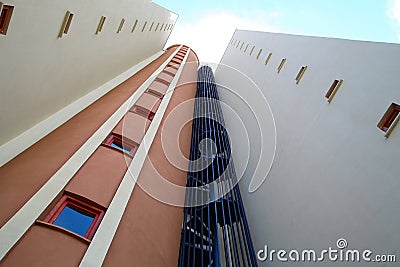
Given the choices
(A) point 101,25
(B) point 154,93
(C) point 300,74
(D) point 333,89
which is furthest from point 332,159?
(B) point 154,93

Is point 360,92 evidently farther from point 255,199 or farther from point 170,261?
point 170,261

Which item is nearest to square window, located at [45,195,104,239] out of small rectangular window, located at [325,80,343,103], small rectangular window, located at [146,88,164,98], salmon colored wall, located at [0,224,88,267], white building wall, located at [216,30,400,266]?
salmon colored wall, located at [0,224,88,267]

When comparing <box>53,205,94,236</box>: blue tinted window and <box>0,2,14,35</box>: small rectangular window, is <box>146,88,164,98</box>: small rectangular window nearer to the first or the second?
<box>0,2,14,35</box>: small rectangular window

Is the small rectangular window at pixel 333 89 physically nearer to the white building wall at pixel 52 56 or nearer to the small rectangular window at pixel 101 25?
the white building wall at pixel 52 56

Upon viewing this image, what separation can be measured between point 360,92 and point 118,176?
4.34 metres

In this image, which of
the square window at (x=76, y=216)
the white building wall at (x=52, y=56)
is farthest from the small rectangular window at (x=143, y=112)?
the square window at (x=76, y=216)

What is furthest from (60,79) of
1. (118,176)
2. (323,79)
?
(323,79)

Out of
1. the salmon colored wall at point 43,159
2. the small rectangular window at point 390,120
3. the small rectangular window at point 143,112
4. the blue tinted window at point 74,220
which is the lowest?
the blue tinted window at point 74,220

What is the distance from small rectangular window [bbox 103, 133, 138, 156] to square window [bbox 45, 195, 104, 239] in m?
1.80

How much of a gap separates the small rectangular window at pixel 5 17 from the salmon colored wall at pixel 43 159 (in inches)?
82.9

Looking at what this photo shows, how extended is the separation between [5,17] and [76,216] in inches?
124

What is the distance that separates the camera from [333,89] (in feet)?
18.1

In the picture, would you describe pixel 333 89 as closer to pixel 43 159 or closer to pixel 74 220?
pixel 74 220

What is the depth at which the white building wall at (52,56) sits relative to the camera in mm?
4902
